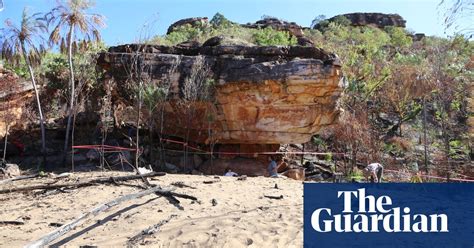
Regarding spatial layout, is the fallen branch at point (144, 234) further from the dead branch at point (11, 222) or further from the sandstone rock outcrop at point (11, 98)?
the sandstone rock outcrop at point (11, 98)

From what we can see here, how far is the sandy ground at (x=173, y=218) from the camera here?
5430mm

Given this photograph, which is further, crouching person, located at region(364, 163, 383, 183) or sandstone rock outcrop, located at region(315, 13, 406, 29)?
sandstone rock outcrop, located at region(315, 13, 406, 29)

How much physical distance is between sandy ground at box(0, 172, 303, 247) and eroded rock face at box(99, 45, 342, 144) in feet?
20.0

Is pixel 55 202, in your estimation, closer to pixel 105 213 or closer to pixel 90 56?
pixel 105 213

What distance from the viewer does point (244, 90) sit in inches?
575

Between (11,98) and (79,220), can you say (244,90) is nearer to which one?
(11,98)

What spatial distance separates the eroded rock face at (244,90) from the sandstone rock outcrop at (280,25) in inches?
903

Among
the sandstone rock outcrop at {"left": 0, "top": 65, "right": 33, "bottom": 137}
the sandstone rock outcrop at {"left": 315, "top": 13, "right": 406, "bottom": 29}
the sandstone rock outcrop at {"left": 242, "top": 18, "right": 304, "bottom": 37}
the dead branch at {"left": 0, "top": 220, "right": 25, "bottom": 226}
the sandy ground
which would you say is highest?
the sandstone rock outcrop at {"left": 315, "top": 13, "right": 406, "bottom": 29}

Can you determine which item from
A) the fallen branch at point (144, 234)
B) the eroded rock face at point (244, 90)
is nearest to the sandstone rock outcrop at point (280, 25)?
the eroded rock face at point (244, 90)

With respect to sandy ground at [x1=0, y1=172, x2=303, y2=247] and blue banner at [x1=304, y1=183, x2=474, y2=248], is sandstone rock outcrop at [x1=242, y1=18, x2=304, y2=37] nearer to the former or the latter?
sandy ground at [x1=0, y1=172, x2=303, y2=247]

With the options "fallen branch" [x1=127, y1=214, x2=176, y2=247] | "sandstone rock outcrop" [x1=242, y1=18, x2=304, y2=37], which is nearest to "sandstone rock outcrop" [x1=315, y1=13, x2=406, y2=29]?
"sandstone rock outcrop" [x1=242, y1=18, x2=304, y2=37]

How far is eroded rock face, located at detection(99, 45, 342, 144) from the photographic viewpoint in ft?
46.3

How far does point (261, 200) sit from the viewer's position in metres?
7.49

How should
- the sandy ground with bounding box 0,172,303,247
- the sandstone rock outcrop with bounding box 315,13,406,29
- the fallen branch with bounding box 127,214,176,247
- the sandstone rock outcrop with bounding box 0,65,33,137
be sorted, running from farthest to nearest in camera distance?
the sandstone rock outcrop with bounding box 315,13,406,29 < the sandstone rock outcrop with bounding box 0,65,33,137 < the sandy ground with bounding box 0,172,303,247 < the fallen branch with bounding box 127,214,176,247
